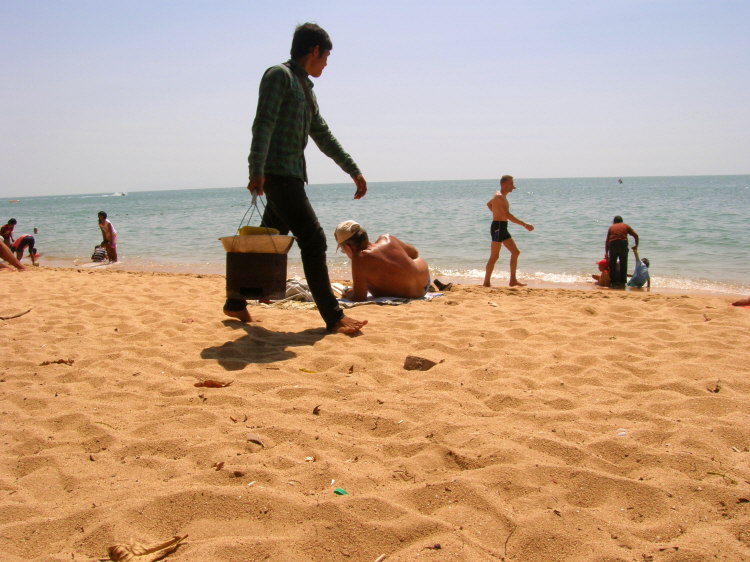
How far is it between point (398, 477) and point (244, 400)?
3.50 ft

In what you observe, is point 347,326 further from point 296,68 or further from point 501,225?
point 501,225

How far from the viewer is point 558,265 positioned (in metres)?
11.4

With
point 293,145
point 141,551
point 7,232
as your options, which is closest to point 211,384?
point 141,551

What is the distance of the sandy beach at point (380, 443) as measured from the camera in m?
1.77

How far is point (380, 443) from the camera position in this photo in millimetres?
2389

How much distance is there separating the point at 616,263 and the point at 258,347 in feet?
23.1

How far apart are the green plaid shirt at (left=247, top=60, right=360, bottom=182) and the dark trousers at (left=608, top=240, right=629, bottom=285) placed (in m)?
6.49

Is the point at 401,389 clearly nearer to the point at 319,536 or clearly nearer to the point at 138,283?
the point at 319,536

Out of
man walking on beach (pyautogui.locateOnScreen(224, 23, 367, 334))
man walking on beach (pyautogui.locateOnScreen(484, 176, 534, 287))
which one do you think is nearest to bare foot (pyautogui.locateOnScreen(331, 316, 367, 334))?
man walking on beach (pyautogui.locateOnScreen(224, 23, 367, 334))

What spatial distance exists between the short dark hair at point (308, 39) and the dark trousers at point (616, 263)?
667 cm

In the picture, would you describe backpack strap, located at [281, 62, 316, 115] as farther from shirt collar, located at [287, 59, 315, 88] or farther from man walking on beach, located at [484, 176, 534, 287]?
man walking on beach, located at [484, 176, 534, 287]

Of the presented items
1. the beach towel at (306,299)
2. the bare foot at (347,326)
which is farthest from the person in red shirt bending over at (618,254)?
the bare foot at (347,326)

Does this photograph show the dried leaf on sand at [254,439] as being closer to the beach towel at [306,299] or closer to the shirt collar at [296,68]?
the shirt collar at [296,68]

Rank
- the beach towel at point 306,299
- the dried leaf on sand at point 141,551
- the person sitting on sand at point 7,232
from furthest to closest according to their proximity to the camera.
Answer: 1. the person sitting on sand at point 7,232
2. the beach towel at point 306,299
3. the dried leaf on sand at point 141,551
